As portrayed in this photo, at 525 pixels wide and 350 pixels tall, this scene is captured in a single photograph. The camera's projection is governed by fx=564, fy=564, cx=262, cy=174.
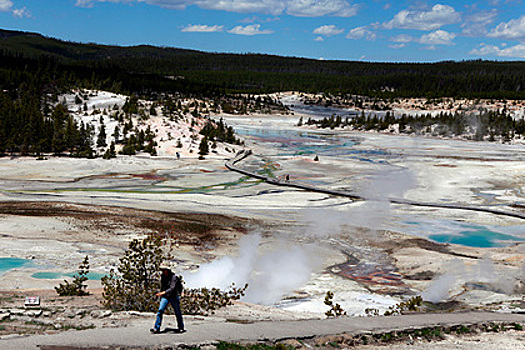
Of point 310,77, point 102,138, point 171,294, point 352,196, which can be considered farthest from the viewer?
point 310,77

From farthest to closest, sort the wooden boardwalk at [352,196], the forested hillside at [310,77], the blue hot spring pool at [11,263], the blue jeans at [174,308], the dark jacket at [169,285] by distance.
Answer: the forested hillside at [310,77] → the wooden boardwalk at [352,196] → the blue hot spring pool at [11,263] → the dark jacket at [169,285] → the blue jeans at [174,308]

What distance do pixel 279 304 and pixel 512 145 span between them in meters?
55.5

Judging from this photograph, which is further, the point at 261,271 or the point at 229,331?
the point at 261,271

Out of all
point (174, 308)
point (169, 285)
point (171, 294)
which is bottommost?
point (174, 308)

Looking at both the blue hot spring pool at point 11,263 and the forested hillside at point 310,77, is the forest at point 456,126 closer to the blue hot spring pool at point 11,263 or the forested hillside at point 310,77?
the forested hillside at point 310,77

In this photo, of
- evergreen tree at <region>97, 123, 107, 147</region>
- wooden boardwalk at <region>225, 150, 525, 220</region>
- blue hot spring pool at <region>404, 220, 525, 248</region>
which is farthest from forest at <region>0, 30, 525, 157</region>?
blue hot spring pool at <region>404, 220, 525, 248</region>

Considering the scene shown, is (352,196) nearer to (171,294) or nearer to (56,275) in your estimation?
(56,275)

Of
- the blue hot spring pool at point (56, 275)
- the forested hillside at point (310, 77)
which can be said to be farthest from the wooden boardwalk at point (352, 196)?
the forested hillside at point (310, 77)

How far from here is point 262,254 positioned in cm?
1925

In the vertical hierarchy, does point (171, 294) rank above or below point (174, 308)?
above

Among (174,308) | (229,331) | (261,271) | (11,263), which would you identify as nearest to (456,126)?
(261,271)

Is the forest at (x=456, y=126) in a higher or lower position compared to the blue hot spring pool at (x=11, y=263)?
higher

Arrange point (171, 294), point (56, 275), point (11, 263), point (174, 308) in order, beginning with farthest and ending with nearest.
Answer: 1. point (11, 263)
2. point (56, 275)
3. point (171, 294)
4. point (174, 308)

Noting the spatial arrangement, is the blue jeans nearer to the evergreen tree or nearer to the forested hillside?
the evergreen tree
